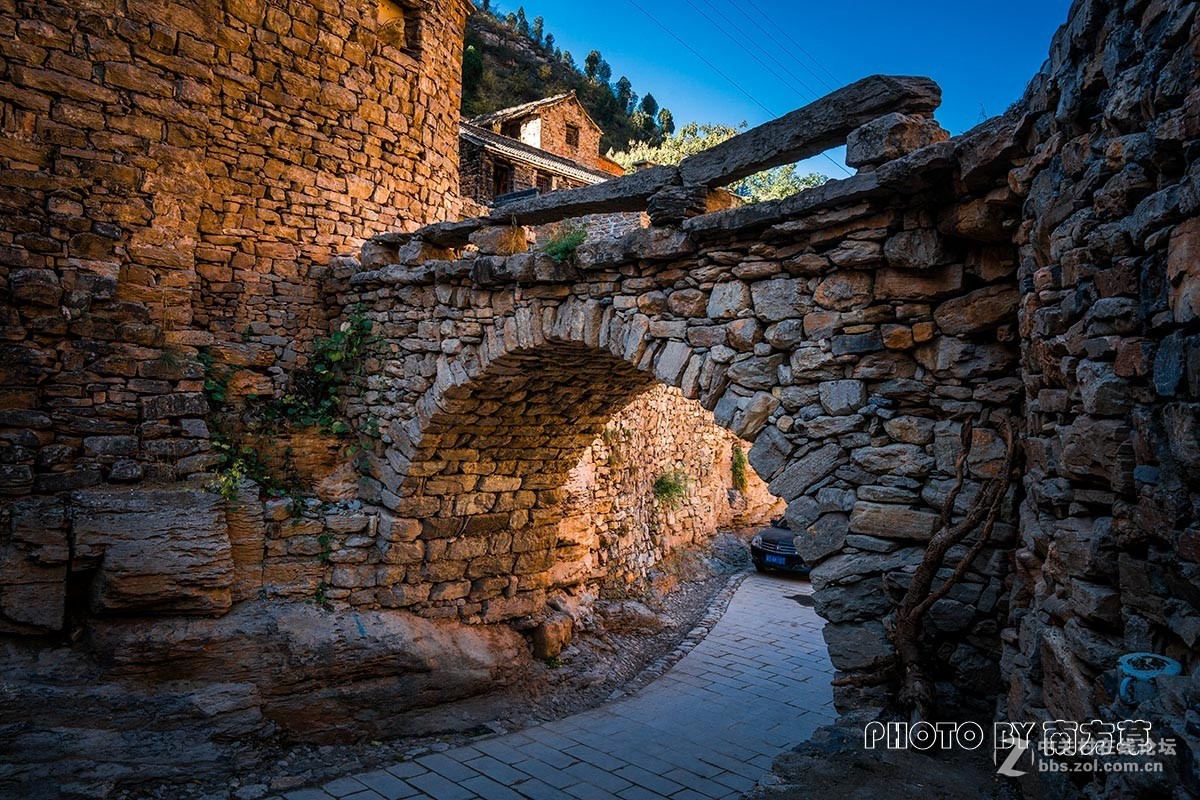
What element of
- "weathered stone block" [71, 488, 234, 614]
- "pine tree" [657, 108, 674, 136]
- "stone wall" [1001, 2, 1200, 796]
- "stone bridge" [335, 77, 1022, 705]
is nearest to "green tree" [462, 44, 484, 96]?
"pine tree" [657, 108, 674, 136]

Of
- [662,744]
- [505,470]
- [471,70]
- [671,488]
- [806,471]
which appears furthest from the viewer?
[471,70]

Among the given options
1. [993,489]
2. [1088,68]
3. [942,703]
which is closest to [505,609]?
[942,703]

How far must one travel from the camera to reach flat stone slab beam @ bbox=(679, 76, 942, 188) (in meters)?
3.75

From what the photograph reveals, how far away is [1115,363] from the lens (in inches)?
85.0

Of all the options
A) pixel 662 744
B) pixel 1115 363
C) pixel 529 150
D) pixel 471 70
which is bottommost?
pixel 662 744

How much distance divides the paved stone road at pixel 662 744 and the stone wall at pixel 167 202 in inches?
126

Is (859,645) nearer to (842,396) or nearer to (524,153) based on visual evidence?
(842,396)

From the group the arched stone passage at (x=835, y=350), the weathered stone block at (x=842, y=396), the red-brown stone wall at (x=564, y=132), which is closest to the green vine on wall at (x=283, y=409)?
the arched stone passage at (x=835, y=350)

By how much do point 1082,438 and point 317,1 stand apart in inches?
294

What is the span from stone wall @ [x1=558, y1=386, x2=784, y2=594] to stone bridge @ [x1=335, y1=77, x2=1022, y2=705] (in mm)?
3160

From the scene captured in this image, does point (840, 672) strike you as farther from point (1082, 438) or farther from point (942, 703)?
point (1082, 438)

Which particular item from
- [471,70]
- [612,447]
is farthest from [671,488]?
[471,70]

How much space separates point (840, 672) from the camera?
13.0 ft

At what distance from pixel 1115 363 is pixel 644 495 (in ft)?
27.9
